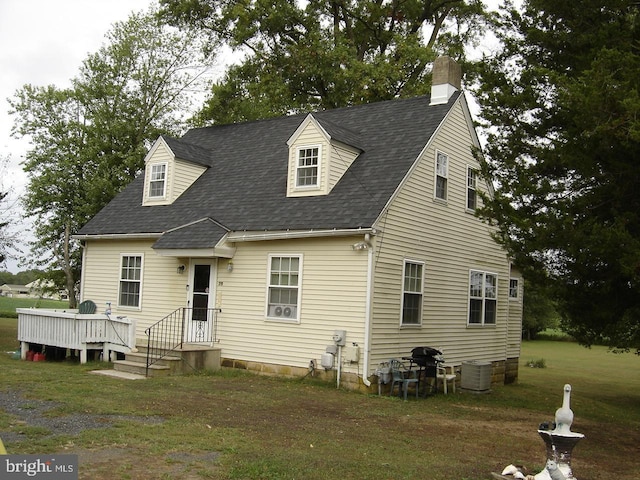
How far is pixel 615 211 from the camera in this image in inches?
409

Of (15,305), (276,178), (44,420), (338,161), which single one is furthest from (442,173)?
(15,305)

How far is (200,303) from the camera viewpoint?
655 inches

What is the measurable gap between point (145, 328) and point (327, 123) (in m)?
7.37

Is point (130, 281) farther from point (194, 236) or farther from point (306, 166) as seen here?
point (306, 166)

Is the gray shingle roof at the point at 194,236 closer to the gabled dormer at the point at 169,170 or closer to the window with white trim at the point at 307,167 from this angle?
the window with white trim at the point at 307,167

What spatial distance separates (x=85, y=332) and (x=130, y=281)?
2.32 meters

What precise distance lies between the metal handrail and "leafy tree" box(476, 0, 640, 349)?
7.56m

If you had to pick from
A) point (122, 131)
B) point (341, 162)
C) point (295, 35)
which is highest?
point (295, 35)

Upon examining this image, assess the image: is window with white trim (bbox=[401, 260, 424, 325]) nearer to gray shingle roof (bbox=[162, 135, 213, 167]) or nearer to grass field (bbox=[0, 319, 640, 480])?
grass field (bbox=[0, 319, 640, 480])

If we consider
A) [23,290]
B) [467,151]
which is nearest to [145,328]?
[467,151]

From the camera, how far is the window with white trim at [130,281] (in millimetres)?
18125

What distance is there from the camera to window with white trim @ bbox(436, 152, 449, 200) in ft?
54.9

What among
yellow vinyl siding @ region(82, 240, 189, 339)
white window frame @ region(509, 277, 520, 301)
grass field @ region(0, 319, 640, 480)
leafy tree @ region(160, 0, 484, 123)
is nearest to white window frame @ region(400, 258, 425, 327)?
grass field @ region(0, 319, 640, 480)

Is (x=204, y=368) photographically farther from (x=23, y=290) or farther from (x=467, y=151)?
(x=23, y=290)
